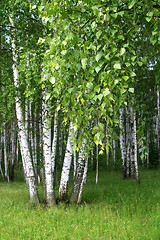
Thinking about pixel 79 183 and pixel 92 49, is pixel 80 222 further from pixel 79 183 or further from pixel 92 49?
pixel 92 49

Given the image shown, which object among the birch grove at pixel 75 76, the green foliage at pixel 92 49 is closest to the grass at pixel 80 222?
the birch grove at pixel 75 76

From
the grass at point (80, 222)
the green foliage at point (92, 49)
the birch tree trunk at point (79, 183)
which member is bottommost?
the grass at point (80, 222)

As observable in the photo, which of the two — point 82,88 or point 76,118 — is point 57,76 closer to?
point 82,88

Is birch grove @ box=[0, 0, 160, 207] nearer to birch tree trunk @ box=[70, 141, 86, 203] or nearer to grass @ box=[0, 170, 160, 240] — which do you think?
birch tree trunk @ box=[70, 141, 86, 203]

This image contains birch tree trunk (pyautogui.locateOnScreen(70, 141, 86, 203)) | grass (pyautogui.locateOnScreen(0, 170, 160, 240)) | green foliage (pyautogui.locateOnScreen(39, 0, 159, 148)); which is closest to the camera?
green foliage (pyautogui.locateOnScreen(39, 0, 159, 148))

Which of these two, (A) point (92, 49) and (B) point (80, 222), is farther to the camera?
(B) point (80, 222)

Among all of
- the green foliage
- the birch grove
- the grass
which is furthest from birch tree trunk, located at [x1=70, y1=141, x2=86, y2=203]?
the green foliage

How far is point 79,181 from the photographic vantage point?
23.2 feet

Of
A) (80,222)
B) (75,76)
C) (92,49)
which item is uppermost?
(92,49)

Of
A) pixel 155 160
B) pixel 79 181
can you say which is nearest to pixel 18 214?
pixel 79 181

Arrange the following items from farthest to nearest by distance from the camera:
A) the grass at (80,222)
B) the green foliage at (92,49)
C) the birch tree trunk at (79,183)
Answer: the birch tree trunk at (79,183)
the grass at (80,222)
the green foliage at (92,49)

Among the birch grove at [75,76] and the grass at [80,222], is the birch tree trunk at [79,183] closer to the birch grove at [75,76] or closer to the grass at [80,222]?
A: the birch grove at [75,76]

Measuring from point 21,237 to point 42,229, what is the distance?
55cm

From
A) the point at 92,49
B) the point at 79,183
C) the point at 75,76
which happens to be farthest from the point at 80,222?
the point at 92,49
